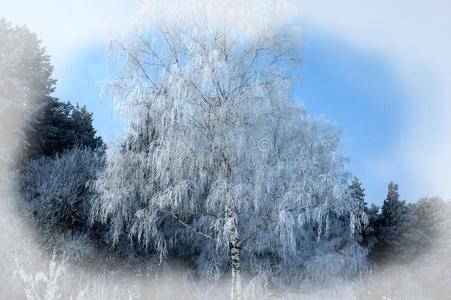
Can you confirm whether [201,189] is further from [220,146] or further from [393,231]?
[393,231]

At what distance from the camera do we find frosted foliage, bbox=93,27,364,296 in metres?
12.2

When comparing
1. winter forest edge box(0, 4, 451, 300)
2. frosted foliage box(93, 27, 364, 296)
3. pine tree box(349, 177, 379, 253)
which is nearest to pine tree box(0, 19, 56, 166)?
winter forest edge box(0, 4, 451, 300)

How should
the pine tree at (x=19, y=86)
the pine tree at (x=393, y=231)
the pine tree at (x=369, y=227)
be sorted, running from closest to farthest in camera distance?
the pine tree at (x=19, y=86) → the pine tree at (x=369, y=227) → the pine tree at (x=393, y=231)

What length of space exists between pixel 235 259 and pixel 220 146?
3080mm

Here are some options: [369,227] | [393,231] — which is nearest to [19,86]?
[369,227]

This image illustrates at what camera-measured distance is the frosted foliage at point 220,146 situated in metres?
12.2

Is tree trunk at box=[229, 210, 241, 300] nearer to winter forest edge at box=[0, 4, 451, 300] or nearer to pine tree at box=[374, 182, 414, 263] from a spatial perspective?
winter forest edge at box=[0, 4, 451, 300]

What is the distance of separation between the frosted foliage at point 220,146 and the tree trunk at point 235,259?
0.06 meters

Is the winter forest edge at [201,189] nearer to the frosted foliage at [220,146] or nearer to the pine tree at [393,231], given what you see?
the frosted foliage at [220,146]

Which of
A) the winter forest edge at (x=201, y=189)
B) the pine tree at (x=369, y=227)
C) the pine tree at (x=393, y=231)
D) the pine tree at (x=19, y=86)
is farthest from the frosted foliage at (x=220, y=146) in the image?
the pine tree at (x=393, y=231)

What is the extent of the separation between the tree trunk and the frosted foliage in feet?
0.19

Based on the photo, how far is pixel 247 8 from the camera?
1370 centimetres

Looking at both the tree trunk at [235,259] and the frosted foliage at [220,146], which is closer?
the frosted foliage at [220,146]

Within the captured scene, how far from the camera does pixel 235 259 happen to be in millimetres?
12828
